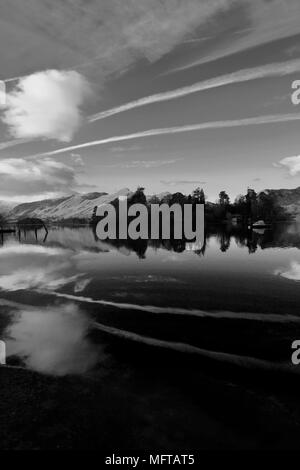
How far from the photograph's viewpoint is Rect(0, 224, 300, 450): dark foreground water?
8094mm

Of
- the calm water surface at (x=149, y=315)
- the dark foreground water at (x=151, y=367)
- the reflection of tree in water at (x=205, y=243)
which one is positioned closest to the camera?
the dark foreground water at (x=151, y=367)

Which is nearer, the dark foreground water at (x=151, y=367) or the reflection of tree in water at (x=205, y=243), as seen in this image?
the dark foreground water at (x=151, y=367)

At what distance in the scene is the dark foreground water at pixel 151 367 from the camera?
26.6 ft

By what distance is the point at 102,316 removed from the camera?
17625 millimetres

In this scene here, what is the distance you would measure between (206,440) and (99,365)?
17.7ft

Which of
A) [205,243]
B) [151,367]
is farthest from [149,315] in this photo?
[205,243]

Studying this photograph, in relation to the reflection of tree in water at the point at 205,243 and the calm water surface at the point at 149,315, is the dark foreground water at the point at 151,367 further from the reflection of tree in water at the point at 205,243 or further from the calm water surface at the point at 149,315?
the reflection of tree in water at the point at 205,243

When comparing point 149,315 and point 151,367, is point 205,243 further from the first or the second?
point 151,367

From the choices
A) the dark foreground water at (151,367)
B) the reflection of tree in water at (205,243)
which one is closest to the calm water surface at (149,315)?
the dark foreground water at (151,367)

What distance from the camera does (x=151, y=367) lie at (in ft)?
38.0

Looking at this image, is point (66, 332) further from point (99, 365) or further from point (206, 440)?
point (206, 440)

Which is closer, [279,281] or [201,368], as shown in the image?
[201,368]
